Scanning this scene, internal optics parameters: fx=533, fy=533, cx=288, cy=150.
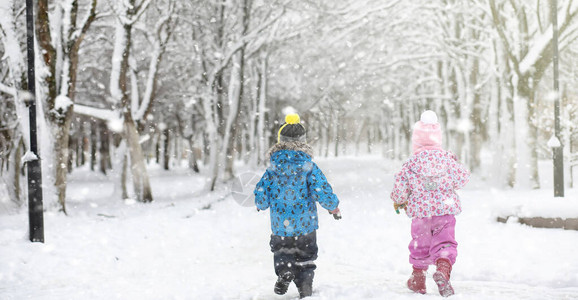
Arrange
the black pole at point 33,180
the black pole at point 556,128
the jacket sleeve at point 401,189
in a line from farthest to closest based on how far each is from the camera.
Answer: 1. the black pole at point 556,128
2. the black pole at point 33,180
3. the jacket sleeve at point 401,189

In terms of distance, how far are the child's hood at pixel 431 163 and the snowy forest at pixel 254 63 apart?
565cm

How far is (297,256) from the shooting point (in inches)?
201

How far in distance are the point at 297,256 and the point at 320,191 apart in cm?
69

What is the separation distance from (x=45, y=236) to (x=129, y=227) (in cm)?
170

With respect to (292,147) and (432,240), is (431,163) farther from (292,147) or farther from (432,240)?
(292,147)

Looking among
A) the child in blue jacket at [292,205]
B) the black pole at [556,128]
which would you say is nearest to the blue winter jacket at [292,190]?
the child in blue jacket at [292,205]

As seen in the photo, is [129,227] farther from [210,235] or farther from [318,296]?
[318,296]

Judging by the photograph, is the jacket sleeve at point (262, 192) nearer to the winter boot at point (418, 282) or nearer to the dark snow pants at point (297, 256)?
the dark snow pants at point (297, 256)


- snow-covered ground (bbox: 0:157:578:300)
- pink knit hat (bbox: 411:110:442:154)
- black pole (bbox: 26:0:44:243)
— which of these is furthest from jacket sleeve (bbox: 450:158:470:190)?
black pole (bbox: 26:0:44:243)

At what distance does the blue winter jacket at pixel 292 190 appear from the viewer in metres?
5.04

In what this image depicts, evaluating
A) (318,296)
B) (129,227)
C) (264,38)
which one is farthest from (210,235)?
(264,38)

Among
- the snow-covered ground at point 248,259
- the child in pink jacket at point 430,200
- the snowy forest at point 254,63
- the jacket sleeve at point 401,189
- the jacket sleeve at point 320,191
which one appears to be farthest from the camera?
the snowy forest at point 254,63

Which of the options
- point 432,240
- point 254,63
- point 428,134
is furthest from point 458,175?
point 254,63

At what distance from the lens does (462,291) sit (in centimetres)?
520
